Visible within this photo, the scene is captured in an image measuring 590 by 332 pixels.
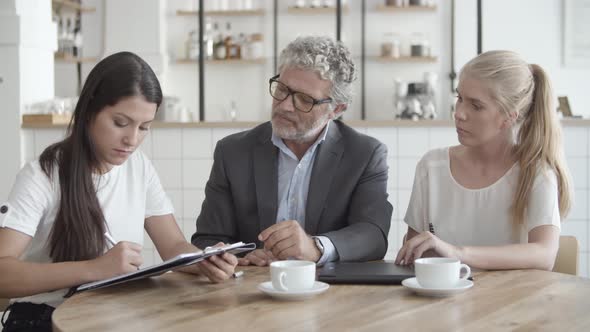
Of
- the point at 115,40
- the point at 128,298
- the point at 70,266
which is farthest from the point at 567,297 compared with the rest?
the point at 115,40

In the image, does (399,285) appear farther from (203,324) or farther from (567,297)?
(203,324)

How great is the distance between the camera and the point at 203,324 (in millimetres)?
1134

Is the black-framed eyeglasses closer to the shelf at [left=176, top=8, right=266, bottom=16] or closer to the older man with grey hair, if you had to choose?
the older man with grey hair

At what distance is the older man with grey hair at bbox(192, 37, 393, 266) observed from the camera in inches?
79.6

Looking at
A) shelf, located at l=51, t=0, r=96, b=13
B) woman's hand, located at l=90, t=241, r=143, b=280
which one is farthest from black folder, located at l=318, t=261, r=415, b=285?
shelf, located at l=51, t=0, r=96, b=13

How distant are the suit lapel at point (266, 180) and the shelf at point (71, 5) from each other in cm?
512

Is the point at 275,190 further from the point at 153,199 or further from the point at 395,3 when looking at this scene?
the point at 395,3

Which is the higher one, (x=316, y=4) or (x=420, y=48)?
(x=316, y=4)

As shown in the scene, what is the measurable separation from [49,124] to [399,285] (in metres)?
2.51

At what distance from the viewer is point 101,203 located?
1.75 m

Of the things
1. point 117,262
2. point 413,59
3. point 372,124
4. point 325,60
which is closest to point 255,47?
point 413,59

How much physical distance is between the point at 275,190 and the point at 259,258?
37 cm

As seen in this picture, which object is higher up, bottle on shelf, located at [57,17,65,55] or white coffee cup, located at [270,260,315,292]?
bottle on shelf, located at [57,17,65,55]

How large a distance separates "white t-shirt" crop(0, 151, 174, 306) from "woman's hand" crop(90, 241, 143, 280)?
0.66 feet
